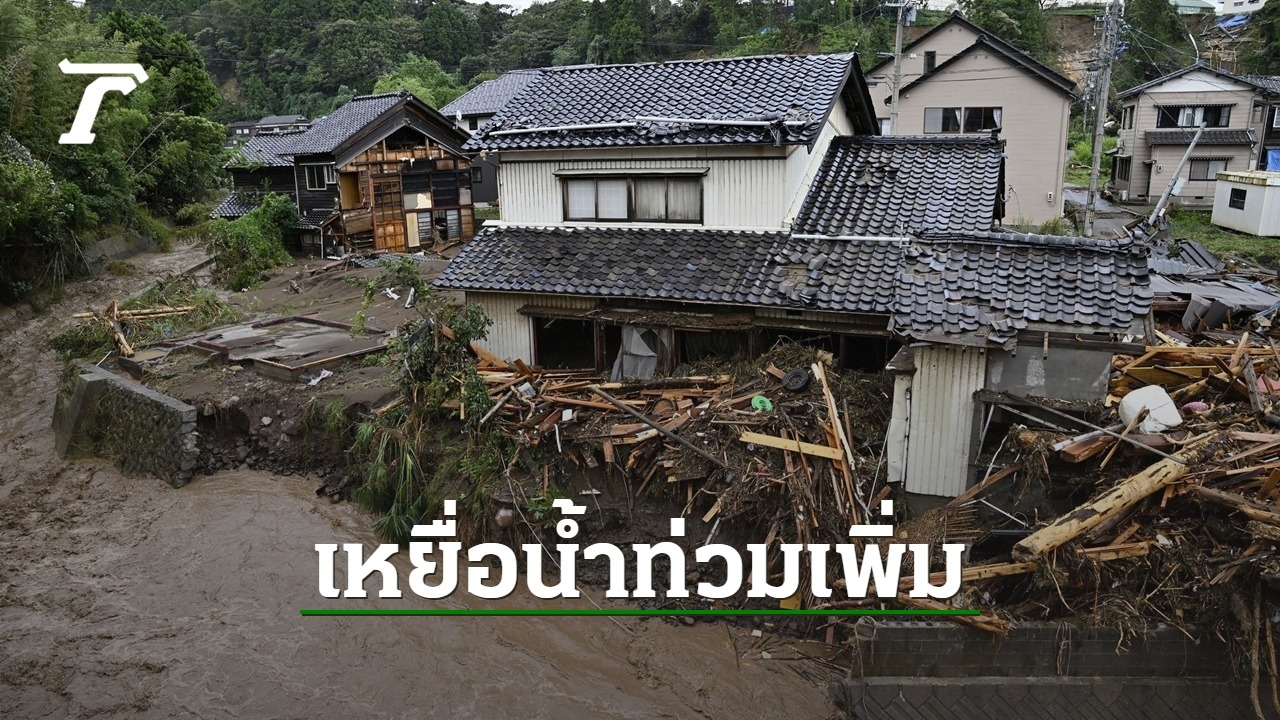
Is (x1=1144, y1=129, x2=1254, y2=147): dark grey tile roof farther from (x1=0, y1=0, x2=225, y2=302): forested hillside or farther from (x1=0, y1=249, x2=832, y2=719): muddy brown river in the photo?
(x1=0, y1=0, x2=225, y2=302): forested hillside

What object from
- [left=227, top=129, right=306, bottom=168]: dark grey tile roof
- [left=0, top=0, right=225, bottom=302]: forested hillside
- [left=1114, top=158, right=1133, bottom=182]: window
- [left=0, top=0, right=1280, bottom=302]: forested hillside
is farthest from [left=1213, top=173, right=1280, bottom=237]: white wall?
[left=0, top=0, right=225, bottom=302]: forested hillside

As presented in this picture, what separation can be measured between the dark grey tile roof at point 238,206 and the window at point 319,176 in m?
2.90

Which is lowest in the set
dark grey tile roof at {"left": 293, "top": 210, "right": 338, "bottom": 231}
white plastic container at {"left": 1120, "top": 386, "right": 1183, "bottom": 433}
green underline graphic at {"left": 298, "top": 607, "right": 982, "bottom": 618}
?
green underline graphic at {"left": 298, "top": 607, "right": 982, "bottom": 618}

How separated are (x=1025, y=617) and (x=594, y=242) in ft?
29.9

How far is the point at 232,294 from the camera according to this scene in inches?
1082

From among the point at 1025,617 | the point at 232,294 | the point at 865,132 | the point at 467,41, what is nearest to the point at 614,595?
the point at 1025,617

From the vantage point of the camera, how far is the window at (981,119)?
97.6ft

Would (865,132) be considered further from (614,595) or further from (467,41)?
(467,41)

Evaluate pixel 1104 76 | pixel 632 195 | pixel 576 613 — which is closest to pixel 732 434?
pixel 576 613

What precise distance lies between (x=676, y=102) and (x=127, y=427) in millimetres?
12577

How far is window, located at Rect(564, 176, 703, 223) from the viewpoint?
14.6 metres

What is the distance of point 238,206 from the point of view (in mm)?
34156

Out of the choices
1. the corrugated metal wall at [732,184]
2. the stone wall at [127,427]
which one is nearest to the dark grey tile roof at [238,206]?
the stone wall at [127,427]

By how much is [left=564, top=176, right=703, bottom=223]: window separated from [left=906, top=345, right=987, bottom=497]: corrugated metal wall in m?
5.54
